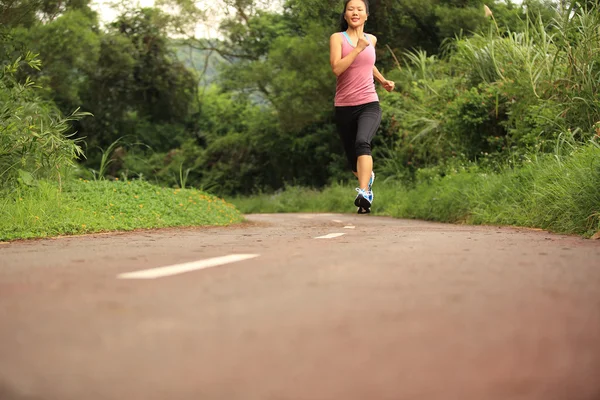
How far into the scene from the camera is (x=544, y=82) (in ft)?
A: 42.1

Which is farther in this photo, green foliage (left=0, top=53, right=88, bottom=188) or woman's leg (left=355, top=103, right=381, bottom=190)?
green foliage (left=0, top=53, right=88, bottom=188)

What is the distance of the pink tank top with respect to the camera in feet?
31.7

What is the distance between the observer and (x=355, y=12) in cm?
962

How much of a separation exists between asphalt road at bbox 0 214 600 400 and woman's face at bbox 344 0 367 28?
18.3 ft

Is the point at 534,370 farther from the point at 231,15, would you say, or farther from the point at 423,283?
the point at 231,15

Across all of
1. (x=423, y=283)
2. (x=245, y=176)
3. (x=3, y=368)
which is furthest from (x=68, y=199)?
(x=245, y=176)

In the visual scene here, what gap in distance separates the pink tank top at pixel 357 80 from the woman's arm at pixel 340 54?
0.17 m

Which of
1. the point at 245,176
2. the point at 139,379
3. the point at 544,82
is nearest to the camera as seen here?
the point at 139,379

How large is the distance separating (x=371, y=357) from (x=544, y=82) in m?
11.3

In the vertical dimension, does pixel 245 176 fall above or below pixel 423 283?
below

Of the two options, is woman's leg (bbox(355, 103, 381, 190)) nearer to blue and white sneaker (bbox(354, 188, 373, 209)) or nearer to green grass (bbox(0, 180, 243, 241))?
blue and white sneaker (bbox(354, 188, 373, 209))

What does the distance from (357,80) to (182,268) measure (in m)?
5.91

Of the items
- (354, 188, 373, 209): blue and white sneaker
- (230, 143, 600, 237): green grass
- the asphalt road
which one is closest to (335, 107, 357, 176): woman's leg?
(354, 188, 373, 209): blue and white sneaker

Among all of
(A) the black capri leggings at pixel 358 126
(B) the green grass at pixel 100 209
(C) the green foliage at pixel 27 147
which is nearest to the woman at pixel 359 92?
(A) the black capri leggings at pixel 358 126
